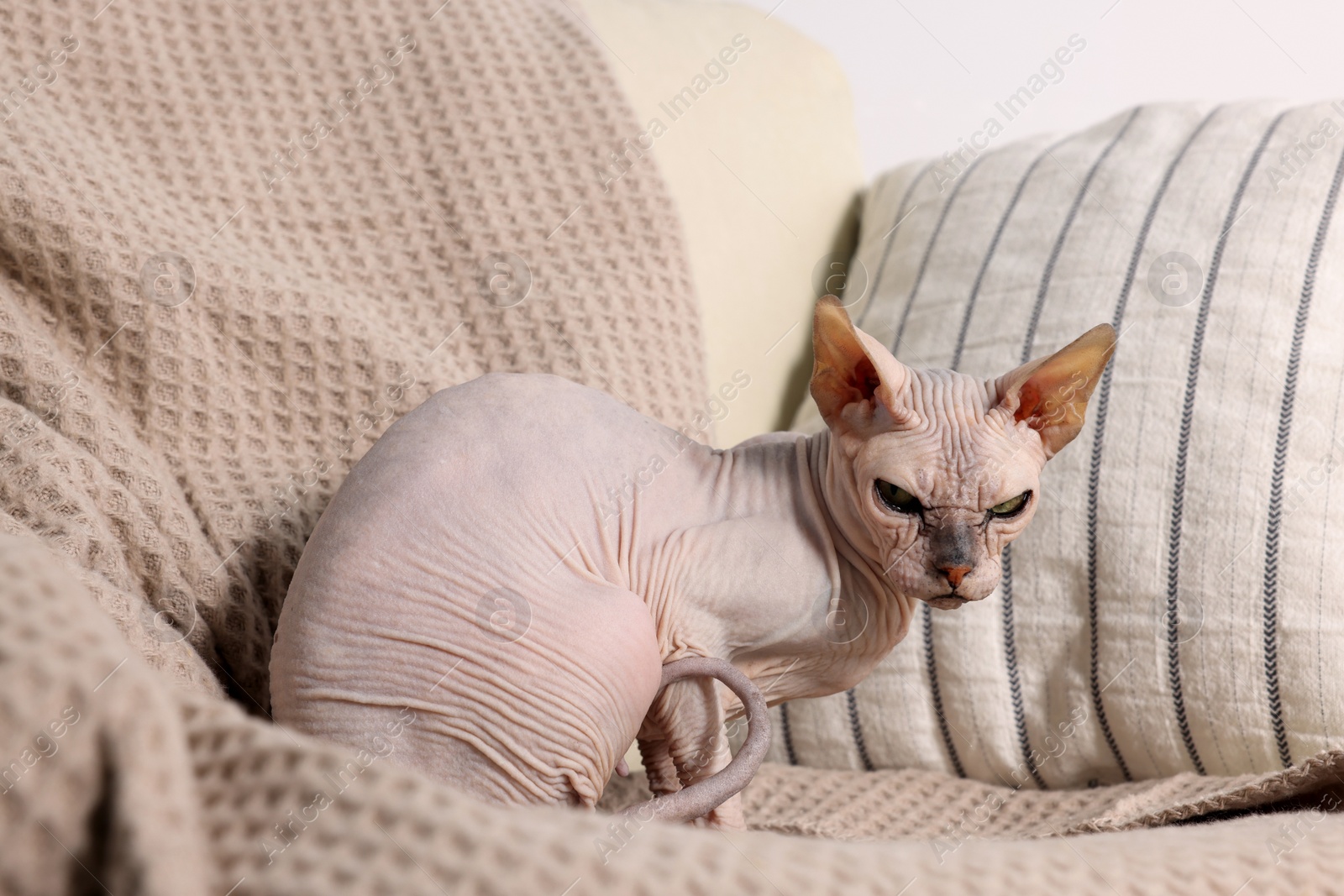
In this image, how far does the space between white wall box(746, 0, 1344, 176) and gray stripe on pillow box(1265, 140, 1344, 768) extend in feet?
1.47

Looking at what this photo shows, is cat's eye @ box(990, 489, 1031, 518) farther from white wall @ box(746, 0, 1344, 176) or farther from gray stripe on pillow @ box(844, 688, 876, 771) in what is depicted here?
white wall @ box(746, 0, 1344, 176)

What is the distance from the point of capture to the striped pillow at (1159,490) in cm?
81

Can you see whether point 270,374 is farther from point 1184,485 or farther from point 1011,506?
point 1184,485

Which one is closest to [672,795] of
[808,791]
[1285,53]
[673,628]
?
[673,628]

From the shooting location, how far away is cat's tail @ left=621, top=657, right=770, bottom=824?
0.55m

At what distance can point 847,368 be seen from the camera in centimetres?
60

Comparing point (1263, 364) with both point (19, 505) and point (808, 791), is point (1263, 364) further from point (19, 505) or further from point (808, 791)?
point (19, 505)

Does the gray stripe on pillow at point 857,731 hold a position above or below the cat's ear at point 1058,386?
below

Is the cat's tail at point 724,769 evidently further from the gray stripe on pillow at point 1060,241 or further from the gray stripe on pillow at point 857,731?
the gray stripe on pillow at point 1060,241

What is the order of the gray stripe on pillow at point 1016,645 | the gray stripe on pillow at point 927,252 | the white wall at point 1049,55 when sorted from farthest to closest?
the white wall at point 1049,55
the gray stripe on pillow at point 927,252
the gray stripe on pillow at point 1016,645

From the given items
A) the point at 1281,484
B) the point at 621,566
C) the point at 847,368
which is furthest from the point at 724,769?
the point at 1281,484

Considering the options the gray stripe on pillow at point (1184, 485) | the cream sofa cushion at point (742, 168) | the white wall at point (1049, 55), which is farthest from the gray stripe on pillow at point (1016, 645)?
the white wall at point (1049, 55)

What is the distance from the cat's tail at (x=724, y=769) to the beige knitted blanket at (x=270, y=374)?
15cm

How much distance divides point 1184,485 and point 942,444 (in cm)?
40
